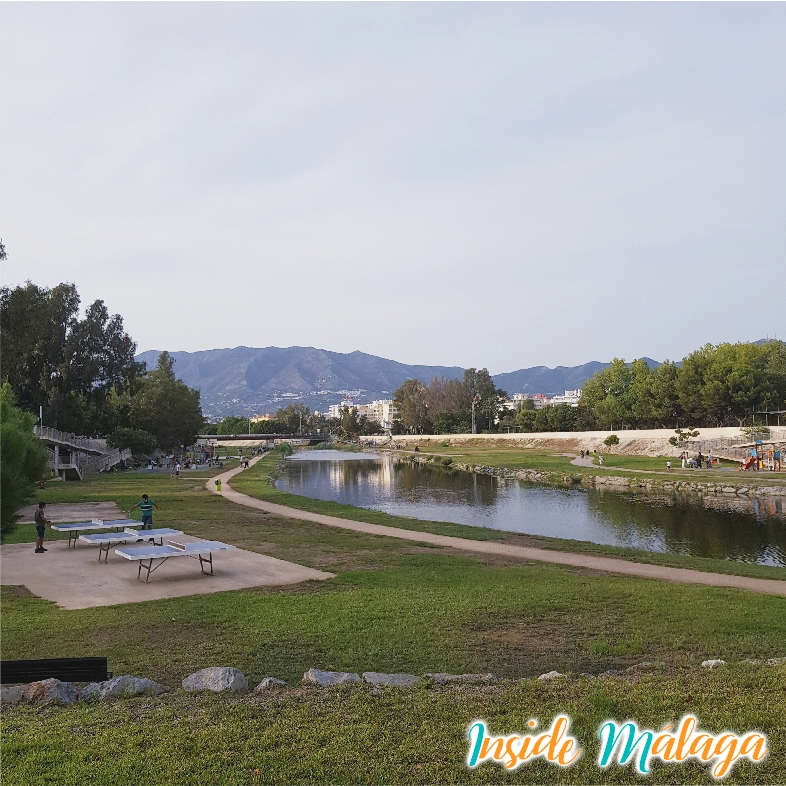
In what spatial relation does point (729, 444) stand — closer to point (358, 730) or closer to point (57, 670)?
point (358, 730)

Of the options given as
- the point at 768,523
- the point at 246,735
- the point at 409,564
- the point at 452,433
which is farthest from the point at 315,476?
the point at 452,433

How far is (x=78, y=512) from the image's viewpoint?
27.0 meters

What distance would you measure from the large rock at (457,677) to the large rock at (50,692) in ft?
11.9

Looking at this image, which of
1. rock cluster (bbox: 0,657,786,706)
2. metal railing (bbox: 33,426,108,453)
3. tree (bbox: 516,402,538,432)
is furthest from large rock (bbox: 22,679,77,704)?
tree (bbox: 516,402,538,432)

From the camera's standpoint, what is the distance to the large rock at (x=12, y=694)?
692 cm

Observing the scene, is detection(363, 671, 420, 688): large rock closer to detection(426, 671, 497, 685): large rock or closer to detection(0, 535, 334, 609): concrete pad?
detection(426, 671, 497, 685): large rock

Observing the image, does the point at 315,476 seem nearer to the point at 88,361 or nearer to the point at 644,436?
the point at 88,361

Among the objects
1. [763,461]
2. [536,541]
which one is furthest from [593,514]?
[763,461]

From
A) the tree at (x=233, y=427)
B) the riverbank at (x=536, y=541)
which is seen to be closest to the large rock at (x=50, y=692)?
the riverbank at (x=536, y=541)

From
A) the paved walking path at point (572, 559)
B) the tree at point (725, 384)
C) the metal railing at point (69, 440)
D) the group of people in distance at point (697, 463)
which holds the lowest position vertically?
the group of people in distance at point (697, 463)

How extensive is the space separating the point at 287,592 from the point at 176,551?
3.20 metres

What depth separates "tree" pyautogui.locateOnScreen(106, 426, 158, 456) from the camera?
6388 centimetres

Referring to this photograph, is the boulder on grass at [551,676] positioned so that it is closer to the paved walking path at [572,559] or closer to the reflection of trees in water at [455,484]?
the paved walking path at [572,559]

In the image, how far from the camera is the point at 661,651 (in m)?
9.05
